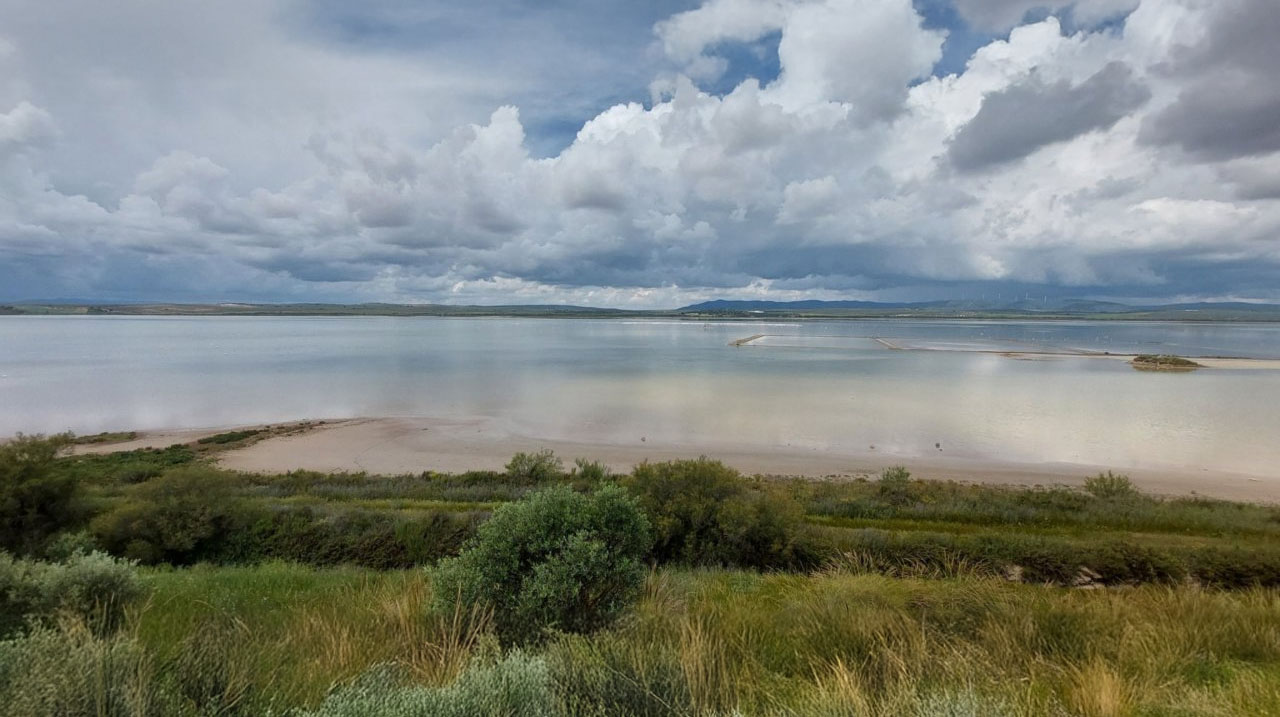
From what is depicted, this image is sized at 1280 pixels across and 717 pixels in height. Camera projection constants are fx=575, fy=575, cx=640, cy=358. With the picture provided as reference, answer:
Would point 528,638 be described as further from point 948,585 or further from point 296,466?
point 296,466

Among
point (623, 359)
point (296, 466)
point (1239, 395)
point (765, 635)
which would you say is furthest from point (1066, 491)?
point (623, 359)

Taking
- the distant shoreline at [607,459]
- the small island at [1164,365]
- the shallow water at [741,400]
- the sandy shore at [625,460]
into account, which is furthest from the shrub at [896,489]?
the small island at [1164,365]

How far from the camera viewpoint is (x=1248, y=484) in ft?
65.5

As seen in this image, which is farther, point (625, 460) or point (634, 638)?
point (625, 460)

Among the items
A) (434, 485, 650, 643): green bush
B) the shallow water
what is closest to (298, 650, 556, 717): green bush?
(434, 485, 650, 643): green bush

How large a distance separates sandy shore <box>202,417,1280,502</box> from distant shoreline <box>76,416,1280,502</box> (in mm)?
37

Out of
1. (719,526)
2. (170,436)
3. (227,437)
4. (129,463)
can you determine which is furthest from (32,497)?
(170,436)

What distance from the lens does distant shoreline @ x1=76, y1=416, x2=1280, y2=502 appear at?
66.6ft

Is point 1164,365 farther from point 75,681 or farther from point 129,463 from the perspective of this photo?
point 129,463

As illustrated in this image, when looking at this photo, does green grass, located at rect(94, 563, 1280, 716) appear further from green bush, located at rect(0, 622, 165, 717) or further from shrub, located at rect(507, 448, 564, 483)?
shrub, located at rect(507, 448, 564, 483)

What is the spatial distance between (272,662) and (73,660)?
994 mm

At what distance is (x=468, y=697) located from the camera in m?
2.87

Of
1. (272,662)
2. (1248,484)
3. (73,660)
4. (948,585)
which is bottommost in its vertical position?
(1248,484)

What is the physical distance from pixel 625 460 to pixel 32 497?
52.7ft
